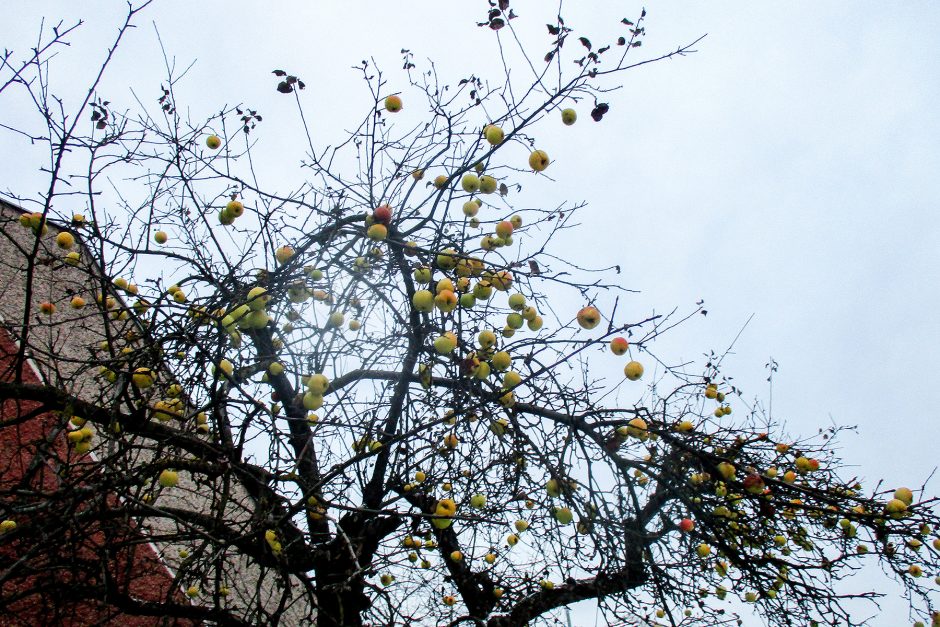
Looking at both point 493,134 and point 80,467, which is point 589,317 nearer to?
point 493,134

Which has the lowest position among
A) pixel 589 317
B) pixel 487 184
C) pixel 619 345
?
pixel 619 345

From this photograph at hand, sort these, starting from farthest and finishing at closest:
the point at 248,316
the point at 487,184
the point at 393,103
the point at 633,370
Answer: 1. the point at 393,103
2. the point at 487,184
3. the point at 633,370
4. the point at 248,316

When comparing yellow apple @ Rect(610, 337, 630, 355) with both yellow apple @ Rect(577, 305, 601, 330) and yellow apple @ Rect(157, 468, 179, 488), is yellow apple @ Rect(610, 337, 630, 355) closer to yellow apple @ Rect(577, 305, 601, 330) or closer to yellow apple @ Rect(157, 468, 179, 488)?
yellow apple @ Rect(577, 305, 601, 330)

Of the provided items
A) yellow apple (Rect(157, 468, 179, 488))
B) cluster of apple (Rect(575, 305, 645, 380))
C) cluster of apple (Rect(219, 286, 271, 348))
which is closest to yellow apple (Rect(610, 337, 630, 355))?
cluster of apple (Rect(575, 305, 645, 380))

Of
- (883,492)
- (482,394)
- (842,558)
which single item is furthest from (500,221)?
(842,558)

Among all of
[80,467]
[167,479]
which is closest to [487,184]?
[167,479]

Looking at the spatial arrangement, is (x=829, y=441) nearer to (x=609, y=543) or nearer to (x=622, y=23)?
(x=609, y=543)

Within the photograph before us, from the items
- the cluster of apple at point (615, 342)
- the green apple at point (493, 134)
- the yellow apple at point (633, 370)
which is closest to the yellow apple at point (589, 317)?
the cluster of apple at point (615, 342)

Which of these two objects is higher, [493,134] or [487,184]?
[493,134]

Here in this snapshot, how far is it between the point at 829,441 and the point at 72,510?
611cm

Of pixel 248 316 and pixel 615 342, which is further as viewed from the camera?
pixel 615 342

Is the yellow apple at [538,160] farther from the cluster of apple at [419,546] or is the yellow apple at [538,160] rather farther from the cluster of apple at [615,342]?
the cluster of apple at [419,546]

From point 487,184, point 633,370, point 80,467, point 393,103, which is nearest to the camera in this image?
point 633,370

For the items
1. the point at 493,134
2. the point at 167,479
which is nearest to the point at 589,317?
the point at 493,134
